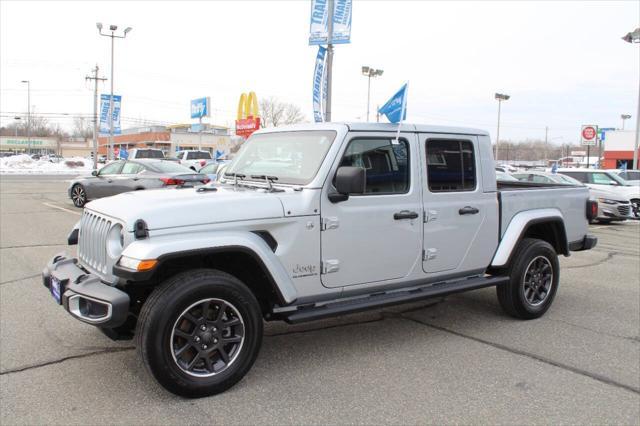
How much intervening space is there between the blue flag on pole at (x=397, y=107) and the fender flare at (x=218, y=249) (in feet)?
5.84

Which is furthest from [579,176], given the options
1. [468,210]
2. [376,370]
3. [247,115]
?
[247,115]

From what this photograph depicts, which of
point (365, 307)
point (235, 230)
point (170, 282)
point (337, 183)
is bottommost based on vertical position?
point (365, 307)

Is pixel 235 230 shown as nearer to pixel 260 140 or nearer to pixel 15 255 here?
pixel 260 140

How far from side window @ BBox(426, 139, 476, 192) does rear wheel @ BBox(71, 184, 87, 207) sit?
13279mm

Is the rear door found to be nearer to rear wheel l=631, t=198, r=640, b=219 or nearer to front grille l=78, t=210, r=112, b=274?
front grille l=78, t=210, r=112, b=274

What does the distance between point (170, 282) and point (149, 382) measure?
861 millimetres

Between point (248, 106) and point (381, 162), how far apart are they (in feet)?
116

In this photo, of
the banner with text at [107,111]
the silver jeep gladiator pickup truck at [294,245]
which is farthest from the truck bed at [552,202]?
the banner with text at [107,111]

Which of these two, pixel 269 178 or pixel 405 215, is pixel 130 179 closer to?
pixel 269 178

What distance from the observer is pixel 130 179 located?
14.4 meters

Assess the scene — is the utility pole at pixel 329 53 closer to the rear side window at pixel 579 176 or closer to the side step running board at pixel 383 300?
the rear side window at pixel 579 176

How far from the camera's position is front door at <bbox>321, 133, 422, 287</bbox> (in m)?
4.20

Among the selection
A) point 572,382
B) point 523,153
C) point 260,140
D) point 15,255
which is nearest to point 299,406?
point 572,382

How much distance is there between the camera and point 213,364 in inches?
148
